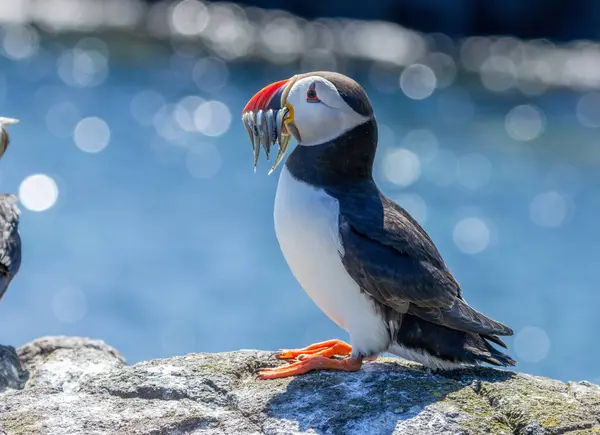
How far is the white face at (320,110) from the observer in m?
4.75

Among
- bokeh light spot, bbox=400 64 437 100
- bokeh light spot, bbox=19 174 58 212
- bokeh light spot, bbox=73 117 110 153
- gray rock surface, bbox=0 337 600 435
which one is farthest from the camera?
bokeh light spot, bbox=400 64 437 100

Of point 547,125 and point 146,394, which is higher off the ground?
point 547,125

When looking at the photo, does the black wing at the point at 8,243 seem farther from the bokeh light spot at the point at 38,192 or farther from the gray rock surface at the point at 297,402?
the bokeh light spot at the point at 38,192

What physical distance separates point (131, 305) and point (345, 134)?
8.83 m

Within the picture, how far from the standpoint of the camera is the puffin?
15.5ft

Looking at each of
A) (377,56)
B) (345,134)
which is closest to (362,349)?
(345,134)

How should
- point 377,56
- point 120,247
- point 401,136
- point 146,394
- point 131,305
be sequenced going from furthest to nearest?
point 377,56, point 401,136, point 120,247, point 131,305, point 146,394

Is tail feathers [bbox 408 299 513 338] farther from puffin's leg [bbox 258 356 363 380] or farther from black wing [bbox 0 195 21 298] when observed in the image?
black wing [bbox 0 195 21 298]

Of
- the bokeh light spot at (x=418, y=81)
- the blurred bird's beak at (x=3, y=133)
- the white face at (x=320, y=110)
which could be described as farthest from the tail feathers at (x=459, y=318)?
the bokeh light spot at (x=418, y=81)

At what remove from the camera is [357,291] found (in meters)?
4.78

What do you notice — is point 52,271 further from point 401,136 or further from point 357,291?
point 357,291

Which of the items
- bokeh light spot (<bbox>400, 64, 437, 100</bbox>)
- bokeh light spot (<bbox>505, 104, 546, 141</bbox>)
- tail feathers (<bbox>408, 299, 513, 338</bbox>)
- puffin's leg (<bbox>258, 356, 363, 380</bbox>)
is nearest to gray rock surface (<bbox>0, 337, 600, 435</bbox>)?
puffin's leg (<bbox>258, 356, 363, 380</bbox>)

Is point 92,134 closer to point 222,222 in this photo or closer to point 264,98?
point 222,222

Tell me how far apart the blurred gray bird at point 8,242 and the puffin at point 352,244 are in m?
2.13
